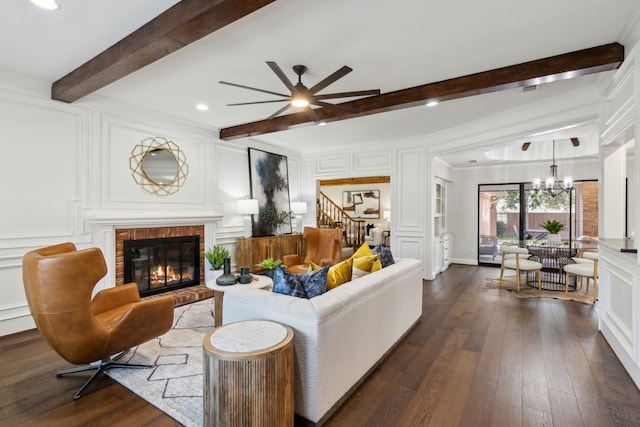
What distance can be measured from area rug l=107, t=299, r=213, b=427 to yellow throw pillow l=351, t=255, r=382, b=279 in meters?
1.61

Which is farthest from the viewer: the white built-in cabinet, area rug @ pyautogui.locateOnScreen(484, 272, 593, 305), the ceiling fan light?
the white built-in cabinet

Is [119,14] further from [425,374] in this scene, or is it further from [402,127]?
[402,127]

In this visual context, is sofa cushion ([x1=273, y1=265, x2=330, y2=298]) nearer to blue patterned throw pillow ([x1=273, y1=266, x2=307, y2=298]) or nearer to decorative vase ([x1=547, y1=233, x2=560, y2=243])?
blue patterned throw pillow ([x1=273, y1=266, x2=307, y2=298])

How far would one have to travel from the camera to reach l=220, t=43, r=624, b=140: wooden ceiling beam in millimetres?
2715

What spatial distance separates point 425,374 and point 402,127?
155 inches

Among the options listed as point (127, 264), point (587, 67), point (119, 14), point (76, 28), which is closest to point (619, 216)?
point (587, 67)

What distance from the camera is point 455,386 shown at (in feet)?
7.76

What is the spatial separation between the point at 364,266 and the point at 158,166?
11.4ft

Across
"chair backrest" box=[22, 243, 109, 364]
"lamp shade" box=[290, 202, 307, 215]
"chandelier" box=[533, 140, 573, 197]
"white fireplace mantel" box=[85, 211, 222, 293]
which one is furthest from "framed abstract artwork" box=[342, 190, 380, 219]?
"chair backrest" box=[22, 243, 109, 364]

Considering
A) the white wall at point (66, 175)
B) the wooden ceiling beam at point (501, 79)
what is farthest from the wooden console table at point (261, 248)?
the wooden ceiling beam at point (501, 79)

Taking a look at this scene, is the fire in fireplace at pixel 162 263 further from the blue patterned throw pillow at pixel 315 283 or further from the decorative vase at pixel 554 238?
the decorative vase at pixel 554 238

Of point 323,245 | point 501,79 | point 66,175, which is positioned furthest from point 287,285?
point 323,245

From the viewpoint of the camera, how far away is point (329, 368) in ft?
6.47

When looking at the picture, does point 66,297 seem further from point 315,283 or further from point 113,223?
point 113,223
